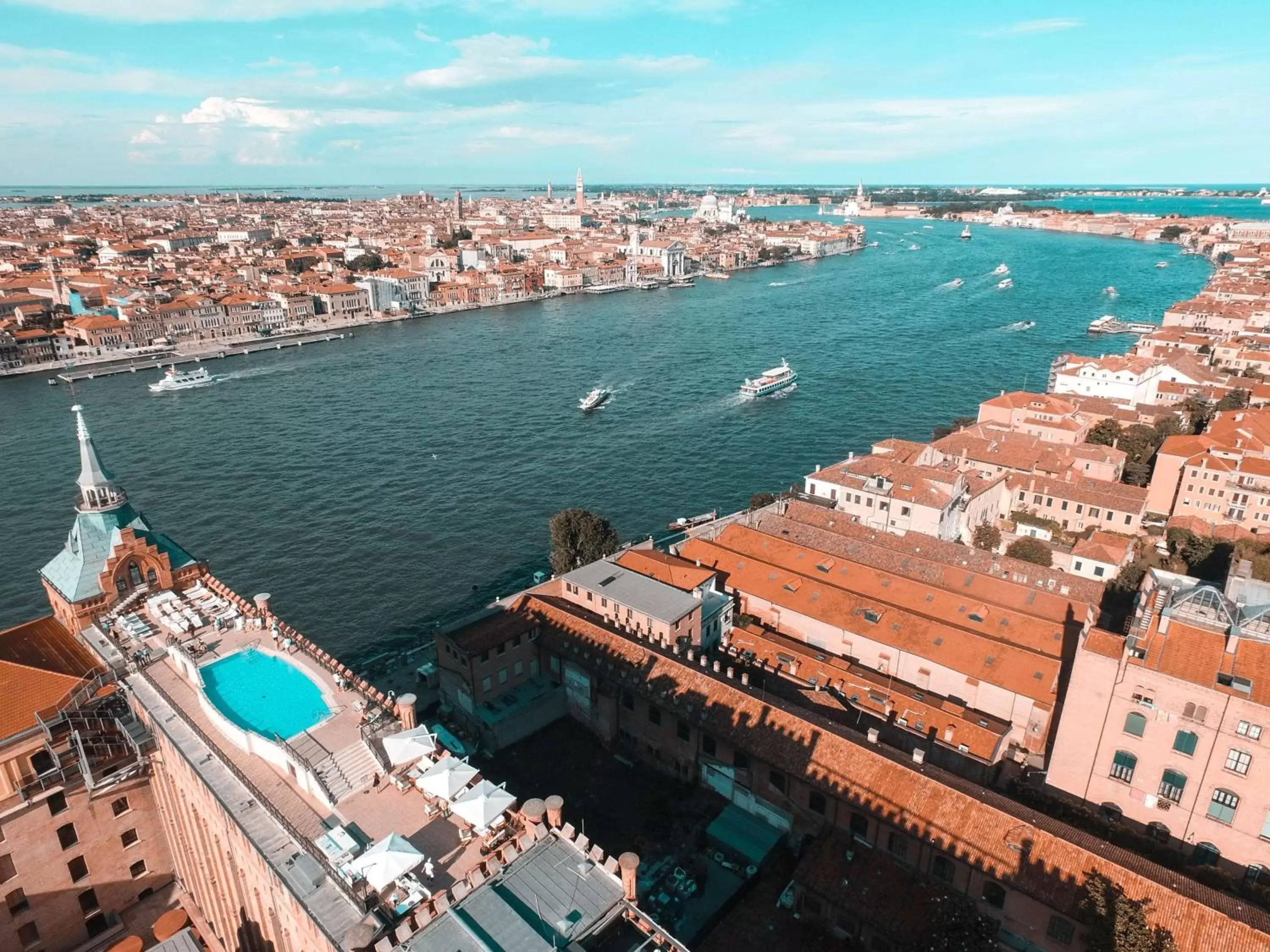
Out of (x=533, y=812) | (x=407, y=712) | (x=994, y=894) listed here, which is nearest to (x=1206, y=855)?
(x=994, y=894)

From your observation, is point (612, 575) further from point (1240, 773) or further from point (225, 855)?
point (1240, 773)

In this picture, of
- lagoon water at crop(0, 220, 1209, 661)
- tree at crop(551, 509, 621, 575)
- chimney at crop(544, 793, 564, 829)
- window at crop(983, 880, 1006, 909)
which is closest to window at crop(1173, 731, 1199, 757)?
window at crop(983, 880, 1006, 909)

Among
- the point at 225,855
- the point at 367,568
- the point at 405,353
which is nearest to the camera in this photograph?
the point at 225,855

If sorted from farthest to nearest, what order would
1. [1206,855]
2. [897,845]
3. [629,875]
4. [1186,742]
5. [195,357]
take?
[195,357] < [1206,855] < [1186,742] < [897,845] < [629,875]

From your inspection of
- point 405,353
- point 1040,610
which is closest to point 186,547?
point 1040,610

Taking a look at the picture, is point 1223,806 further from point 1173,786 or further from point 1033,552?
point 1033,552

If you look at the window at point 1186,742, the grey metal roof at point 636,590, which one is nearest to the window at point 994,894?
the window at point 1186,742

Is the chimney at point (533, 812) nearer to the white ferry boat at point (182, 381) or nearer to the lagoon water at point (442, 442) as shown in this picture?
the lagoon water at point (442, 442)
